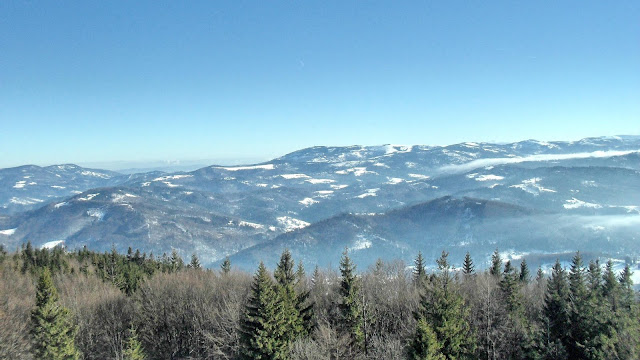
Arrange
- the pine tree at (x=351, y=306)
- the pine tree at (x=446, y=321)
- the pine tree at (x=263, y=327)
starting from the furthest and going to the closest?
the pine tree at (x=351, y=306) < the pine tree at (x=263, y=327) < the pine tree at (x=446, y=321)

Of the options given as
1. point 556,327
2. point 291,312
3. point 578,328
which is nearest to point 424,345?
point 578,328

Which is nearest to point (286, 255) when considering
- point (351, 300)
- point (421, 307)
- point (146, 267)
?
point (351, 300)

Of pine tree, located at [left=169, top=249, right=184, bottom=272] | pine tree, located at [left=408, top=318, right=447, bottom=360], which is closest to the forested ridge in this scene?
pine tree, located at [left=408, top=318, right=447, bottom=360]

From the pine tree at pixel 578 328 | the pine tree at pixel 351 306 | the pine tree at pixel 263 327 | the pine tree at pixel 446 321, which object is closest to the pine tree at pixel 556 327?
the pine tree at pixel 578 328

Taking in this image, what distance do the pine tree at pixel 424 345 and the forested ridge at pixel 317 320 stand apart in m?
0.08

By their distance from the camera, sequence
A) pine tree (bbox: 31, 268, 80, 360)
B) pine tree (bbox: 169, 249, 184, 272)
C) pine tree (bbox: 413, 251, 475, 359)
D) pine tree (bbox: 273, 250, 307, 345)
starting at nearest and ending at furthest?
pine tree (bbox: 413, 251, 475, 359) < pine tree (bbox: 31, 268, 80, 360) < pine tree (bbox: 273, 250, 307, 345) < pine tree (bbox: 169, 249, 184, 272)

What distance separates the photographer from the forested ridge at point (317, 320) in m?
31.2

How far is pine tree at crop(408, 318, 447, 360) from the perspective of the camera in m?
28.3

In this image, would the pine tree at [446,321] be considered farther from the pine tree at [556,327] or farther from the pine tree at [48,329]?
the pine tree at [48,329]

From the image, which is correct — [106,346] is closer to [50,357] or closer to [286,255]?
[50,357]

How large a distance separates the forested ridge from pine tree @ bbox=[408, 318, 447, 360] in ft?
0.25

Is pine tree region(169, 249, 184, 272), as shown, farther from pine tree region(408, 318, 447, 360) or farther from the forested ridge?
pine tree region(408, 318, 447, 360)

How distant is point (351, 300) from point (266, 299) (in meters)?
8.84

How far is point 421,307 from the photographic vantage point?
32.4 metres
